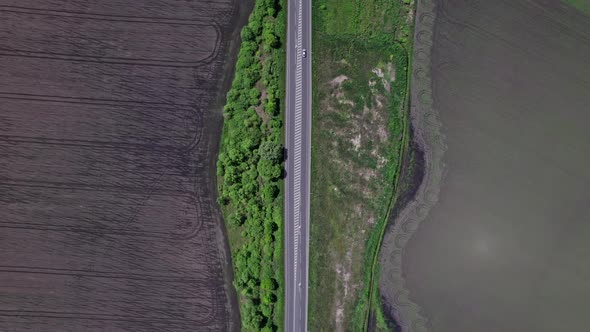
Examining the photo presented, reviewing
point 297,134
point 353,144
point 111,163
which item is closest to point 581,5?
point 353,144

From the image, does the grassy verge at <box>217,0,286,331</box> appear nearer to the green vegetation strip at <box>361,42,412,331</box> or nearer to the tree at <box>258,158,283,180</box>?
the tree at <box>258,158,283,180</box>

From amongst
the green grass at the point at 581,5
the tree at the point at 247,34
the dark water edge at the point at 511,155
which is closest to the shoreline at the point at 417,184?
the dark water edge at the point at 511,155

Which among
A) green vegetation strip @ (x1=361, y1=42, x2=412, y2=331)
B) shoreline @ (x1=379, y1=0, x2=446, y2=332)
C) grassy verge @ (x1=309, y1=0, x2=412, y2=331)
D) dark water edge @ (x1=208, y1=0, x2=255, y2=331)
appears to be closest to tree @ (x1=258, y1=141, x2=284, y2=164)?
grassy verge @ (x1=309, y1=0, x2=412, y2=331)

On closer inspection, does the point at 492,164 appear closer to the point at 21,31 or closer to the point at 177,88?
the point at 177,88

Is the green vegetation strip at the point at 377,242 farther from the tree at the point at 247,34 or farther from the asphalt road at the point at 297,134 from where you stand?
the tree at the point at 247,34

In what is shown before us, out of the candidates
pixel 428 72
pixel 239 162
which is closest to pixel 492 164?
pixel 428 72

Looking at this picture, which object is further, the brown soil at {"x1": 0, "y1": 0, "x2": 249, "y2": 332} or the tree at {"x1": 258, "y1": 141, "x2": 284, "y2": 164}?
the brown soil at {"x1": 0, "y1": 0, "x2": 249, "y2": 332}
